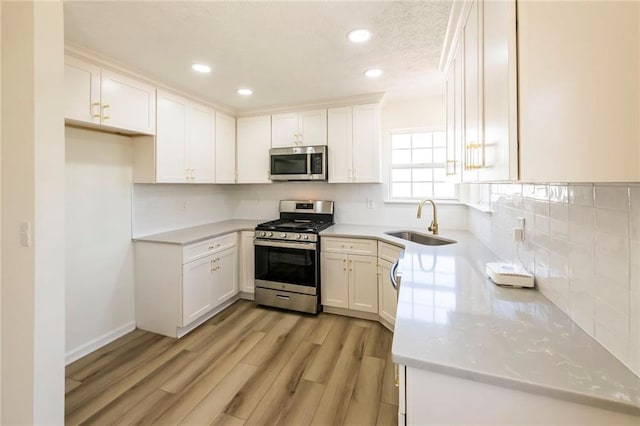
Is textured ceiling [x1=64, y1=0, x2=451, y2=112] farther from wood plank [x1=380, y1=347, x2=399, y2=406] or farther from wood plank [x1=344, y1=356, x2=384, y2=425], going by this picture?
wood plank [x1=344, y1=356, x2=384, y2=425]

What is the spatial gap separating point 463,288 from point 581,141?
925 mm

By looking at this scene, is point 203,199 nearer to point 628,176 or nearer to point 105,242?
point 105,242

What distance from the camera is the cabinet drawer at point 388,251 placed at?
8.65ft

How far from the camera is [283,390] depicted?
1.95 metres

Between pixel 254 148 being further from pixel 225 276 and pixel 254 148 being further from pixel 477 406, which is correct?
pixel 477 406

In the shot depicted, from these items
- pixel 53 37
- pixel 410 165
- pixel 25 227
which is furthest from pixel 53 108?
pixel 410 165

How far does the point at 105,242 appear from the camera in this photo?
8.41 feet

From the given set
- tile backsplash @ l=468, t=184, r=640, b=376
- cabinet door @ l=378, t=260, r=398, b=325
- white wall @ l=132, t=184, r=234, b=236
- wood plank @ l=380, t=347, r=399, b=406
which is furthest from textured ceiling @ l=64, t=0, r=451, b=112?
wood plank @ l=380, t=347, r=399, b=406

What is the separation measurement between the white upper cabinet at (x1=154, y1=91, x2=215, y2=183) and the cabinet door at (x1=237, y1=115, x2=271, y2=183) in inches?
17.1

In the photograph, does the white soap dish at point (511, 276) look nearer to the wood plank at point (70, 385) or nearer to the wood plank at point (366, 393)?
the wood plank at point (366, 393)

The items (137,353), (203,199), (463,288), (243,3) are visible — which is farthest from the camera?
(203,199)

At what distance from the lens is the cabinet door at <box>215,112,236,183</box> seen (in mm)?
3494

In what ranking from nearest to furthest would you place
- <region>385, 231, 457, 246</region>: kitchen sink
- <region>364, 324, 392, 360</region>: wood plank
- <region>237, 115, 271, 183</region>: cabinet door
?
<region>364, 324, 392, 360</region>: wood plank → <region>385, 231, 457, 246</region>: kitchen sink → <region>237, 115, 271, 183</region>: cabinet door

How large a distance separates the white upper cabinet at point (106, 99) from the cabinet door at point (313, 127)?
155cm
